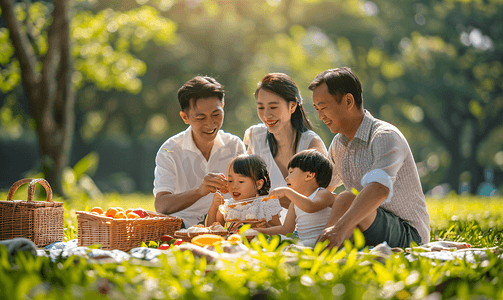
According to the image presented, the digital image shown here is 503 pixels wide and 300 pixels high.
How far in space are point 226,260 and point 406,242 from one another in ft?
5.49

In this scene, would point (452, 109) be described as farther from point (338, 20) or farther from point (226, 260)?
point (226, 260)

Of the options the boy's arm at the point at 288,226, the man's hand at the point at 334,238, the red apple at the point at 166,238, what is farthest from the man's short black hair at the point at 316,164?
the red apple at the point at 166,238

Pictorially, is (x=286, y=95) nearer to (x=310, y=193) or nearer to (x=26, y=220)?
(x=310, y=193)

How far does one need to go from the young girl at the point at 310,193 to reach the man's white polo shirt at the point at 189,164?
1223 mm

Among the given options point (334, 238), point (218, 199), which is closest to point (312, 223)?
point (334, 238)

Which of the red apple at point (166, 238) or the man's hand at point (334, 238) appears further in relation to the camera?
the red apple at point (166, 238)

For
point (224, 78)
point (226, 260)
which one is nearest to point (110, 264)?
point (226, 260)

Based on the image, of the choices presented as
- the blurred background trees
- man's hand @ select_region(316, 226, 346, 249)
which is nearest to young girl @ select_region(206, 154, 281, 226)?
man's hand @ select_region(316, 226, 346, 249)

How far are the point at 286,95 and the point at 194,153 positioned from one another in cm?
118

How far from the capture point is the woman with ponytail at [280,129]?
14.1 feet

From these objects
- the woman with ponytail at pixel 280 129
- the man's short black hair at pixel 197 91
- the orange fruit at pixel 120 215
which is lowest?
the orange fruit at pixel 120 215

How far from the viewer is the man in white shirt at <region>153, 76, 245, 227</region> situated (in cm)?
443

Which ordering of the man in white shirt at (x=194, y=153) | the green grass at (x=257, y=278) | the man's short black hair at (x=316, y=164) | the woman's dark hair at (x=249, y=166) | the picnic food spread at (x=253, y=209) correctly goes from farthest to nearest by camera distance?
1. the man in white shirt at (x=194, y=153)
2. the woman's dark hair at (x=249, y=166)
3. the picnic food spread at (x=253, y=209)
4. the man's short black hair at (x=316, y=164)
5. the green grass at (x=257, y=278)

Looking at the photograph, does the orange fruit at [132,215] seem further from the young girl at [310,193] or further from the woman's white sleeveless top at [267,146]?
the woman's white sleeveless top at [267,146]
